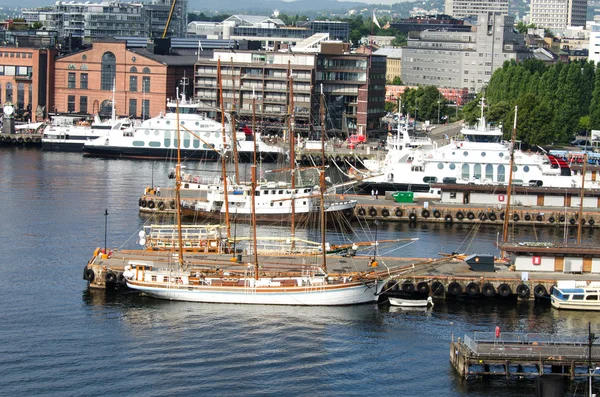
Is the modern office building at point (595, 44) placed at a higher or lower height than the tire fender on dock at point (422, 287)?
higher

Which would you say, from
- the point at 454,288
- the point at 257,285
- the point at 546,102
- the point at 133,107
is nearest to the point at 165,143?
the point at 133,107

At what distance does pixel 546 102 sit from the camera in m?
101

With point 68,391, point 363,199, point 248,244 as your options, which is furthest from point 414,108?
point 68,391

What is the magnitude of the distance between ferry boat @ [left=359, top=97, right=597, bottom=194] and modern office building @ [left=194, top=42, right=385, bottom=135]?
2641 cm

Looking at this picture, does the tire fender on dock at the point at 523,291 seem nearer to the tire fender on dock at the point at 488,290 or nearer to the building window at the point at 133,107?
the tire fender on dock at the point at 488,290

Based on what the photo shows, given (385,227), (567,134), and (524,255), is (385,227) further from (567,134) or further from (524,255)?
(567,134)

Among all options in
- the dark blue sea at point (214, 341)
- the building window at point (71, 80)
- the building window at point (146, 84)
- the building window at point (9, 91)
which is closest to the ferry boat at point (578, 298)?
the dark blue sea at point (214, 341)

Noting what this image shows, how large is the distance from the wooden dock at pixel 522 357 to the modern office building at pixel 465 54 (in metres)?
106

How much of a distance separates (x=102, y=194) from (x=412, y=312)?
100ft

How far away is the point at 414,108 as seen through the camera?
399ft

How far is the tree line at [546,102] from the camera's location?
9538 centimetres

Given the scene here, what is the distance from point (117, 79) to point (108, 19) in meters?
68.4

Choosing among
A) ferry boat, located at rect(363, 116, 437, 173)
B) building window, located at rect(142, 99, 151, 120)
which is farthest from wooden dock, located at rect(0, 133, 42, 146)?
ferry boat, located at rect(363, 116, 437, 173)

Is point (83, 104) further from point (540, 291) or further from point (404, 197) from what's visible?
point (540, 291)
